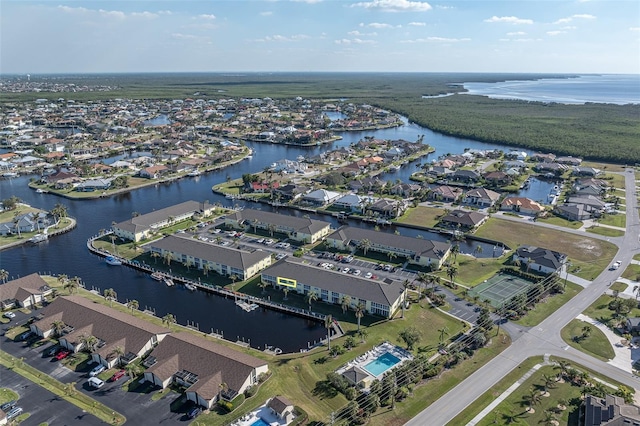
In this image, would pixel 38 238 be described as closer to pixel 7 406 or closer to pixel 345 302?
pixel 7 406

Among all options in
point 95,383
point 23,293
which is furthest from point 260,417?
point 23,293

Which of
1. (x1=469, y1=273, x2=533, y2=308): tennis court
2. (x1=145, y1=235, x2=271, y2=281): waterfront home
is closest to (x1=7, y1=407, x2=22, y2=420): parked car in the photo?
(x1=145, y1=235, x2=271, y2=281): waterfront home

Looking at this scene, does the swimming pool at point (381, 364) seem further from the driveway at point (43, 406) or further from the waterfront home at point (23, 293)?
the waterfront home at point (23, 293)

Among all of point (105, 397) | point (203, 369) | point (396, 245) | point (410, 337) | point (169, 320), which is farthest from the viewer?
point (396, 245)

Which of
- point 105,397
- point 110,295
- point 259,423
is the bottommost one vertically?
point 259,423

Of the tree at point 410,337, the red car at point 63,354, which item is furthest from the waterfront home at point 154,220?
the tree at point 410,337

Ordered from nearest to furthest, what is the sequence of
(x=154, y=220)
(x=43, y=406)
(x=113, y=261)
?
1. (x=43, y=406)
2. (x=113, y=261)
3. (x=154, y=220)

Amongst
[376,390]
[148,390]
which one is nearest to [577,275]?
[376,390]

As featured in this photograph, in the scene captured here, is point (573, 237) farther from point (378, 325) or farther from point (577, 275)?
point (378, 325)
